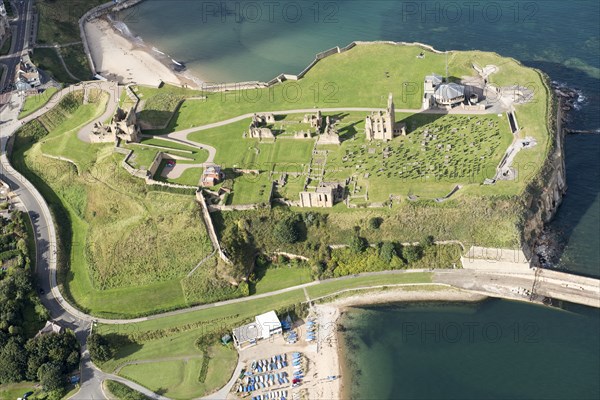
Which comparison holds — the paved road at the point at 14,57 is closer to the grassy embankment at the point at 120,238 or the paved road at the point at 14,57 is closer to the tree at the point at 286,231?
the grassy embankment at the point at 120,238

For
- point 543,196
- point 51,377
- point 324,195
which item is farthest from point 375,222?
point 51,377

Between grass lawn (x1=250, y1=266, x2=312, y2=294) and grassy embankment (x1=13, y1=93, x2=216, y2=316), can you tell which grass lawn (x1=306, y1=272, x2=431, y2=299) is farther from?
grassy embankment (x1=13, y1=93, x2=216, y2=316)

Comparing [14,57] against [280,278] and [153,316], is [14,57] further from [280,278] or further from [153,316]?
[280,278]

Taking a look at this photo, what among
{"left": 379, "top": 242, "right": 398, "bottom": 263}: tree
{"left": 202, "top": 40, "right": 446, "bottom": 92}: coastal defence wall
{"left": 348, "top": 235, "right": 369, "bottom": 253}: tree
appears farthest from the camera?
{"left": 202, "top": 40, "right": 446, "bottom": 92}: coastal defence wall

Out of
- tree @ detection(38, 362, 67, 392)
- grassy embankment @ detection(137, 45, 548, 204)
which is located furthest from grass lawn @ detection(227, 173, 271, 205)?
tree @ detection(38, 362, 67, 392)

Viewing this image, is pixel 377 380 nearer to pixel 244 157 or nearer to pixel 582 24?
pixel 244 157

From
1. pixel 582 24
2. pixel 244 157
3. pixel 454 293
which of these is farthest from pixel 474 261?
pixel 582 24

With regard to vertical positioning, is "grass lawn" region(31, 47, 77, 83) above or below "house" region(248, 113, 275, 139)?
above
